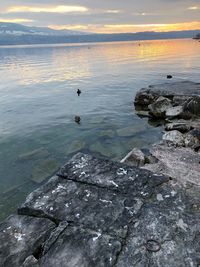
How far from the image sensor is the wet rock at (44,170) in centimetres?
1498

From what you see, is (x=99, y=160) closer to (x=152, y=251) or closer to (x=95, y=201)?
(x=95, y=201)

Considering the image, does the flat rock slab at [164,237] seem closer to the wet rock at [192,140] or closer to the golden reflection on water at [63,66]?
the wet rock at [192,140]

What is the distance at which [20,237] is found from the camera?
19.8 feet

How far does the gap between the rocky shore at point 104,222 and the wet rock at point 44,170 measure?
23.6 feet

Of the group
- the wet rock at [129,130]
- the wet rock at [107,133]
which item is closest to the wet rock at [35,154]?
the wet rock at [107,133]

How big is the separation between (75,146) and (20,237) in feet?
42.1

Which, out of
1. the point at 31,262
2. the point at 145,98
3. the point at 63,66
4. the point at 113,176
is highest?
the point at 113,176

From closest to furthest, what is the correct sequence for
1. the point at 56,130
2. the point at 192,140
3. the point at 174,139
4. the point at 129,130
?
the point at 192,140 < the point at 174,139 < the point at 129,130 < the point at 56,130

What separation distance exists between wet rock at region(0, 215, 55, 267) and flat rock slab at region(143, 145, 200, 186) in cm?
589

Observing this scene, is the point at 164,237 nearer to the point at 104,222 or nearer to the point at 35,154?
the point at 104,222

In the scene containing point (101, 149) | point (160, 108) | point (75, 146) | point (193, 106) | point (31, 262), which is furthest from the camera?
point (160, 108)

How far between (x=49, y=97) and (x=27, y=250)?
32338 mm

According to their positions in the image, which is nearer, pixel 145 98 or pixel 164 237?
pixel 164 237

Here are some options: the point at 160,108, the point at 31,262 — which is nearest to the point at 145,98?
the point at 160,108
